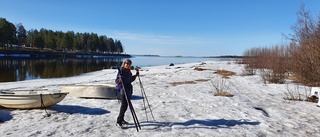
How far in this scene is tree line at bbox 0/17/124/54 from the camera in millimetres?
82494

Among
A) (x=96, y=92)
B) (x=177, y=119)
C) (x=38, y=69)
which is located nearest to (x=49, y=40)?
(x=38, y=69)

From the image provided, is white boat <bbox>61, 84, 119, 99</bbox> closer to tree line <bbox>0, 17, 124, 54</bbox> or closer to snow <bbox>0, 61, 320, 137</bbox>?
snow <bbox>0, 61, 320, 137</bbox>

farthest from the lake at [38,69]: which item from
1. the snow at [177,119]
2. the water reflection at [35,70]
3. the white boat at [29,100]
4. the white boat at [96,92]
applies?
the snow at [177,119]

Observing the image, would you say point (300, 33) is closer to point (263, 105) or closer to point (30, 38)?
point (263, 105)

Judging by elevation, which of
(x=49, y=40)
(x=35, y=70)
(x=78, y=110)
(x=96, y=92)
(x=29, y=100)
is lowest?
(x=35, y=70)

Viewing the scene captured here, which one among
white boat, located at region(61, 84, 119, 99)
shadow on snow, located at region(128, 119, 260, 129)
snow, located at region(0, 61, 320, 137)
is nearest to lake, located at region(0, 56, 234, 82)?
white boat, located at region(61, 84, 119, 99)

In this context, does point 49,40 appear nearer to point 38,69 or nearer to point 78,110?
point 38,69

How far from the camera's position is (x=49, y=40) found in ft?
352

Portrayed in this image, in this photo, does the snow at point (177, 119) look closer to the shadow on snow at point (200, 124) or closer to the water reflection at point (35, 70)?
the shadow on snow at point (200, 124)

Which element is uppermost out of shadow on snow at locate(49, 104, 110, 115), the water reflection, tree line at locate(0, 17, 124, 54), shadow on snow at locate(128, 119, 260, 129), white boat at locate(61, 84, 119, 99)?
tree line at locate(0, 17, 124, 54)

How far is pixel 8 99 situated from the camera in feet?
27.7

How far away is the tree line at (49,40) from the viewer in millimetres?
82494

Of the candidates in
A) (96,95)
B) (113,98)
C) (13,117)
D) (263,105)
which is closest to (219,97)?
(263,105)

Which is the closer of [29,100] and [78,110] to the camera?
[29,100]
